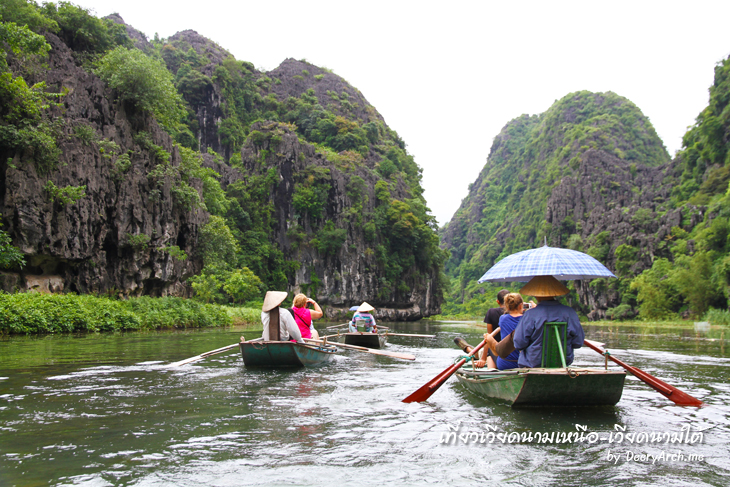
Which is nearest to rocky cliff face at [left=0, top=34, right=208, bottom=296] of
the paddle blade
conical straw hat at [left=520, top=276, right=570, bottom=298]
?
the paddle blade

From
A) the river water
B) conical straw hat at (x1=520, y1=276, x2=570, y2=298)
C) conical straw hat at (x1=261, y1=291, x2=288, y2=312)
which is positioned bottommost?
the river water

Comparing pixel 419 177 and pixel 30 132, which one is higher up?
pixel 419 177

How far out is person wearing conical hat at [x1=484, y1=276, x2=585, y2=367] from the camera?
18.9 feet

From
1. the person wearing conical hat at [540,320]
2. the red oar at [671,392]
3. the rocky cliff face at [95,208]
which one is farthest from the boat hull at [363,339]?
the rocky cliff face at [95,208]

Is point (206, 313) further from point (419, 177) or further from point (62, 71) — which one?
point (419, 177)

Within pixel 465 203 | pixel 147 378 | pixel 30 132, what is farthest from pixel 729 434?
pixel 465 203

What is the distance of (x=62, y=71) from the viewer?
22750 millimetres

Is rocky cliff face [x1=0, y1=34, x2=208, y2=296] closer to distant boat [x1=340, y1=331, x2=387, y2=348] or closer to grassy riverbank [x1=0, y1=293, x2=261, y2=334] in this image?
grassy riverbank [x1=0, y1=293, x2=261, y2=334]

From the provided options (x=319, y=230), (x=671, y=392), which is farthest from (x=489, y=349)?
(x=319, y=230)

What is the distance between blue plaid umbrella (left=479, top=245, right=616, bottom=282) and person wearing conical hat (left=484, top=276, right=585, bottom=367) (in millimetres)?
135

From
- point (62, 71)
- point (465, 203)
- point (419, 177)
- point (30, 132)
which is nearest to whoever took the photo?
point (30, 132)

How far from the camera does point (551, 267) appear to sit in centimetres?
590

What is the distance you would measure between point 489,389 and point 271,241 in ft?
155

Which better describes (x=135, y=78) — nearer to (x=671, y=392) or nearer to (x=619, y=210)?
(x=671, y=392)
